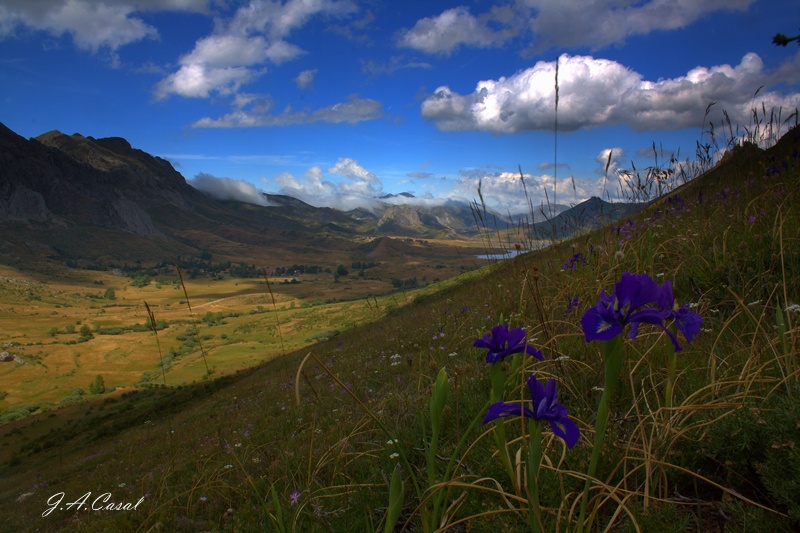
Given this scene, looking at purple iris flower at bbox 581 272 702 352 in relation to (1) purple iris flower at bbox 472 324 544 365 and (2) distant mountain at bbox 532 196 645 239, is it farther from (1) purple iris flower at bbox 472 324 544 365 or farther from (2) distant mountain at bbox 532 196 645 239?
(2) distant mountain at bbox 532 196 645 239

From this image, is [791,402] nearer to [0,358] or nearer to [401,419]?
[401,419]

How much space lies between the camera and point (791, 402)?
1942 mm

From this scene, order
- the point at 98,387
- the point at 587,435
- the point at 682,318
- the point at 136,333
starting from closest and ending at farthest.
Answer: the point at 682,318 → the point at 587,435 → the point at 98,387 → the point at 136,333

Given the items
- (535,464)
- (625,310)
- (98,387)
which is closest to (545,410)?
(535,464)

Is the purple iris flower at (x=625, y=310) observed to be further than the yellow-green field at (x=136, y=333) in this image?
No

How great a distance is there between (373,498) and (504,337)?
1.96 m

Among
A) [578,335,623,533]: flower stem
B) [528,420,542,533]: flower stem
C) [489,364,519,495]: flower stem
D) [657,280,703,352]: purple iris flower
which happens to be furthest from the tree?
[657,280,703,352]: purple iris flower

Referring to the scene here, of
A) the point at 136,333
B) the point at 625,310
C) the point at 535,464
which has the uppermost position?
the point at 625,310

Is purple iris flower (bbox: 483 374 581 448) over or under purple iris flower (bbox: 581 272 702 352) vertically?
under

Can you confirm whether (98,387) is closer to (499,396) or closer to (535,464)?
(499,396)

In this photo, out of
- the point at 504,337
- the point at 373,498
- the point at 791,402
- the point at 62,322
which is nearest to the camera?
the point at 504,337

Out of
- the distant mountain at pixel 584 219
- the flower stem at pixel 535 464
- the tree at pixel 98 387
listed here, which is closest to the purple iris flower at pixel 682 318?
the flower stem at pixel 535 464

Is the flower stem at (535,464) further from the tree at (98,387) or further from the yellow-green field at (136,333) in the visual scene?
the tree at (98,387)

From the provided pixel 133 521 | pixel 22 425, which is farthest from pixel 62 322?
pixel 133 521
